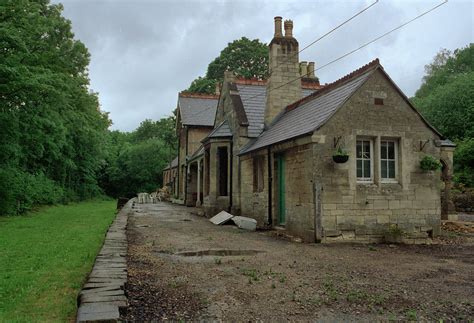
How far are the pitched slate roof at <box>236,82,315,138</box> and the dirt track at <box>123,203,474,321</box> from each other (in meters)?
7.32

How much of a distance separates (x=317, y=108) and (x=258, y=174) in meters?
3.68

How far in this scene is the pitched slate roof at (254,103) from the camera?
16594 millimetres

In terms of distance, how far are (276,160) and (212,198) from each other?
5779 millimetres

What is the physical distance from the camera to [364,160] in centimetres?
1091

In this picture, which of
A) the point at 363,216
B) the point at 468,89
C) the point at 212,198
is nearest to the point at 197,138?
the point at 212,198

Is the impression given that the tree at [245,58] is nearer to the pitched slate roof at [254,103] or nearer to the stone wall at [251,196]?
the pitched slate roof at [254,103]

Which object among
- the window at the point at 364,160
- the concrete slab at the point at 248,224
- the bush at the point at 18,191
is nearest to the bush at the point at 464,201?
the window at the point at 364,160

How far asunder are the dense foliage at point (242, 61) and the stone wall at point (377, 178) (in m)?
35.7

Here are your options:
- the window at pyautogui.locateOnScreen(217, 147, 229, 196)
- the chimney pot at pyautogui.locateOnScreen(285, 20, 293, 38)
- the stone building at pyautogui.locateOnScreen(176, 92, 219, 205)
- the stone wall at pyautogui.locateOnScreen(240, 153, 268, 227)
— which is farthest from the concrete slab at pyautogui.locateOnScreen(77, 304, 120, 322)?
the stone building at pyautogui.locateOnScreen(176, 92, 219, 205)

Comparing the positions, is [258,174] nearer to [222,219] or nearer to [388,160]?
[222,219]

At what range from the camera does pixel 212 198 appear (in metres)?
18.1

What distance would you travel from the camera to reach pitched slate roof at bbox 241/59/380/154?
10.8 meters

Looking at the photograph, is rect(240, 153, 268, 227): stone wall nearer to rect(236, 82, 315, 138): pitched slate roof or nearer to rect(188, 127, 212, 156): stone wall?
rect(236, 82, 315, 138): pitched slate roof

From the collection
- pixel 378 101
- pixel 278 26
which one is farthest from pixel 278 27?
pixel 378 101
